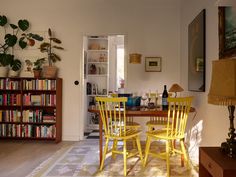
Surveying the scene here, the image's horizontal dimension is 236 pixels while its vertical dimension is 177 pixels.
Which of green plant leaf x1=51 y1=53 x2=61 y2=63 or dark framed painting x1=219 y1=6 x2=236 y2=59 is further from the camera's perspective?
green plant leaf x1=51 y1=53 x2=61 y2=63

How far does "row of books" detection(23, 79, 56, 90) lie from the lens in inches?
179

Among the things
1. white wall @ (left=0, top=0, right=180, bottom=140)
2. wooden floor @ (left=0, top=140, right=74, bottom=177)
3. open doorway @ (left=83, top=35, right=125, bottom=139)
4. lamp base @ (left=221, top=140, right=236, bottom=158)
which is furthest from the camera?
open doorway @ (left=83, top=35, right=125, bottom=139)

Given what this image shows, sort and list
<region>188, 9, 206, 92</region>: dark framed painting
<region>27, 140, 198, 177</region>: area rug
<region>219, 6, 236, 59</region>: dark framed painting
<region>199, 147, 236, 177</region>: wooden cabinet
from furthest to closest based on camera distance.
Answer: <region>188, 9, 206, 92</region>: dark framed painting < <region>27, 140, 198, 177</region>: area rug < <region>219, 6, 236, 59</region>: dark framed painting < <region>199, 147, 236, 177</region>: wooden cabinet

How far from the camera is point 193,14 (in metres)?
3.80

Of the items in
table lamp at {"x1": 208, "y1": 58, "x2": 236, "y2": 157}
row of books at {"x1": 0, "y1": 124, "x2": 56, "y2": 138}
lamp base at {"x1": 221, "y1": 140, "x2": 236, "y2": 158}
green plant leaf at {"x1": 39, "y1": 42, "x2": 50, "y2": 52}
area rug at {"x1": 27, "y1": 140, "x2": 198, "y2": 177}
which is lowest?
area rug at {"x1": 27, "y1": 140, "x2": 198, "y2": 177}

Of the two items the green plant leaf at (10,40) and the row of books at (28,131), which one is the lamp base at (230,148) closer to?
the row of books at (28,131)

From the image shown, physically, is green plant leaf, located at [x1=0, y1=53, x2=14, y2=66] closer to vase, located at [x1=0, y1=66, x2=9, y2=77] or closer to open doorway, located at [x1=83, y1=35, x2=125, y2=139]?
vase, located at [x1=0, y1=66, x2=9, y2=77]

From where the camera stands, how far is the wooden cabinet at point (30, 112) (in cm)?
452

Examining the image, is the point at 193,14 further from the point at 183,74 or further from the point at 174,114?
the point at 174,114

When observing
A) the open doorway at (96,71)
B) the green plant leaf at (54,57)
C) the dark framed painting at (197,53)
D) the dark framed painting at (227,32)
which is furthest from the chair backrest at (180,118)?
the open doorway at (96,71)

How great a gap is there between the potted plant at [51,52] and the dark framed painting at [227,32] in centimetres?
318

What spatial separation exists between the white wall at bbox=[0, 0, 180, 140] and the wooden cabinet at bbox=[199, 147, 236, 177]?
10.1 feet

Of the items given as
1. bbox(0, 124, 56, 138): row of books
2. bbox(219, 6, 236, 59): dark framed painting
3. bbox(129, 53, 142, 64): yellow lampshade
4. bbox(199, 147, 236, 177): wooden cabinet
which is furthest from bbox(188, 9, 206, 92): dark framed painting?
bbox(0, 124, 56, 138): row of books

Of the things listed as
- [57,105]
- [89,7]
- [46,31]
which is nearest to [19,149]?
[57,105]
